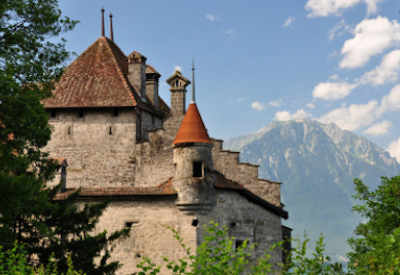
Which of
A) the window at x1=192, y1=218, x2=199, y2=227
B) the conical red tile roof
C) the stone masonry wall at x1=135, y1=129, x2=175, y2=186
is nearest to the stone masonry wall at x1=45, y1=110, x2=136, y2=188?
the stone masonry wall at x1=135, y1=129, x2=175, y2=186

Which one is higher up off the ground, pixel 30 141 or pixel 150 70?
pixel 150 70

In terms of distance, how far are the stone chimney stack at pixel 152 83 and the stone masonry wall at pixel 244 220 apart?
8.90m

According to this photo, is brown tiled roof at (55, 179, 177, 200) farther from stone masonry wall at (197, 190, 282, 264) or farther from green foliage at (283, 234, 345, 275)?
green foliage at (283, 234, 345, 275)

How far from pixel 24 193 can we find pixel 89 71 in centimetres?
1447

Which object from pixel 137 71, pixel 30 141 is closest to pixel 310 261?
pixel 30 141

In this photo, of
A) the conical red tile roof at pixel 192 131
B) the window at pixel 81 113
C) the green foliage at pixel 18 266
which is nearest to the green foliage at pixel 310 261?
the green foliage at pixel 18 266

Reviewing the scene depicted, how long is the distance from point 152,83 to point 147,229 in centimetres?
1013

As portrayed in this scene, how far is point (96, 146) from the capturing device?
23.1 metres

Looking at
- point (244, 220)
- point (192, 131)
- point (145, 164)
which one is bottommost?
point (244, 220)

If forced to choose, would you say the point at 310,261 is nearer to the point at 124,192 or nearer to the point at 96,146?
the point at 124,192

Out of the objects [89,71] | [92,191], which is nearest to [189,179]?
[92,191]

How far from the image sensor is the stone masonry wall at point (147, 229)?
Answer: 692 inches

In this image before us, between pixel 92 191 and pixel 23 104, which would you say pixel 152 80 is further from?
pixel 23 104

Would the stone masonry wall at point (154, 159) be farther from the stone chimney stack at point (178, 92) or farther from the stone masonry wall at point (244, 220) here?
the stone masonry wall at point (244, 220)
